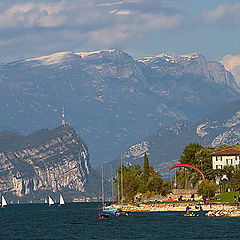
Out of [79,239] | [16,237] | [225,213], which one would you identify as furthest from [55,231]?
[225,213]

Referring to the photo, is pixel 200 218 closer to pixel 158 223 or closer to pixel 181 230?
pixel 158 223

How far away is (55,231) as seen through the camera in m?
187

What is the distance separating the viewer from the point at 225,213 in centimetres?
19862

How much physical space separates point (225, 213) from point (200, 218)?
21.4 ft

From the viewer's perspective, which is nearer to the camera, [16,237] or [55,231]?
[16,237]

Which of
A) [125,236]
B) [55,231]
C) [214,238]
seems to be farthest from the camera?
[55,231]

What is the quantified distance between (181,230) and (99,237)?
61.8 ft

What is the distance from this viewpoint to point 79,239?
16150 cm

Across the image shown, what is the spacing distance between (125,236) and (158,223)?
94.3 ft

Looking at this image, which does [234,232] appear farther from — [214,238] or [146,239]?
[146,239]

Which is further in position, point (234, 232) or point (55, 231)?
point (55, 231)

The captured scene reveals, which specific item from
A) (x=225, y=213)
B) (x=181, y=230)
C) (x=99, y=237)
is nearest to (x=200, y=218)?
(x=225, y=213)

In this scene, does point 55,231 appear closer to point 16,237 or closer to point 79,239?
point 16,237

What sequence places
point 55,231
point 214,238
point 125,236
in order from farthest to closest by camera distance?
point 55,231, point 125,236, point 214,238
